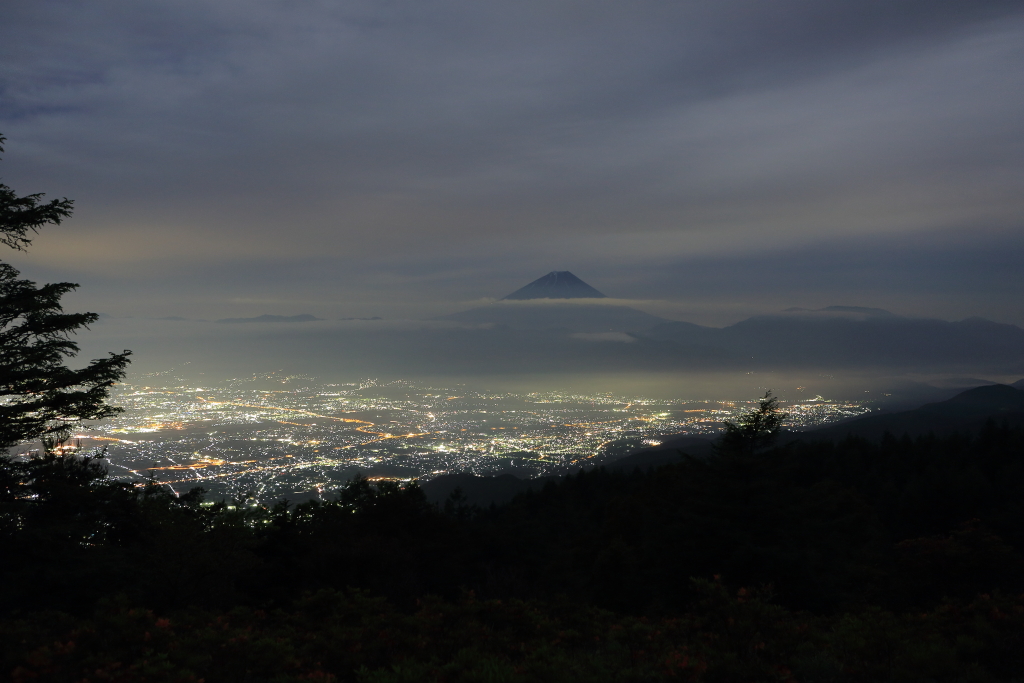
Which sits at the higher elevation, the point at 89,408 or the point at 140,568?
the point at 89,408

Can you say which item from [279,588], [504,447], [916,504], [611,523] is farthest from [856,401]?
[279,588]

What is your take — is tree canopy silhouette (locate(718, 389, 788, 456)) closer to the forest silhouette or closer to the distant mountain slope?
the forest silhouette

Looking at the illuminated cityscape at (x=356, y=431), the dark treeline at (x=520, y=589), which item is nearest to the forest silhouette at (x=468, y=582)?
the dark treeline at (x=520, y=589)

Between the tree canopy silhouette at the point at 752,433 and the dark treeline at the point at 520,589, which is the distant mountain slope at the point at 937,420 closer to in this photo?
the dark treeline at the point at 520,589

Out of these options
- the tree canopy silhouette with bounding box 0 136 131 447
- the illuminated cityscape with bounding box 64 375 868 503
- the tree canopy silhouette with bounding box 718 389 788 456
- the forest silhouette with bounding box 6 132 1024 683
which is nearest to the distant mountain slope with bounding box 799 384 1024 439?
the illuminated cityscape with bounding box 64 375 868 503

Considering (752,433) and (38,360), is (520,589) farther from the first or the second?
(38,360)

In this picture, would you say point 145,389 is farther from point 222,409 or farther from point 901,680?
point 901,680
